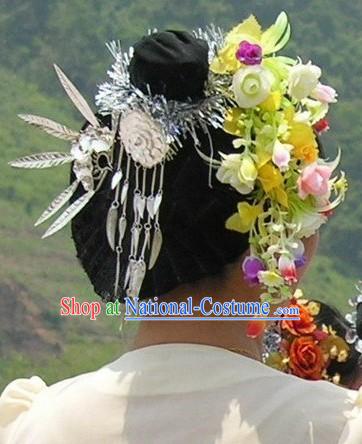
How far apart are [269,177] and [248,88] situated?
11 cm

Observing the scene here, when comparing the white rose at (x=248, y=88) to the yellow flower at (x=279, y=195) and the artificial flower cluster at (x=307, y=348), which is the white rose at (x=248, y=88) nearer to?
the yellow flower at (x=279, y=195)

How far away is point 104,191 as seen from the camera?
155 centimetres

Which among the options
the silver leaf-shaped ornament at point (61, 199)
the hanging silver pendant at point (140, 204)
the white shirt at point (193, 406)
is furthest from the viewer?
the silver leaf-shaped ornament at point (61, 199)

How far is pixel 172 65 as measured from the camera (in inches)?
58.2

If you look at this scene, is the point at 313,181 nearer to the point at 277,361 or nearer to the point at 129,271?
the point at 129,271

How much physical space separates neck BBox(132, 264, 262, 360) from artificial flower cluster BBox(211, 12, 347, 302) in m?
0.03

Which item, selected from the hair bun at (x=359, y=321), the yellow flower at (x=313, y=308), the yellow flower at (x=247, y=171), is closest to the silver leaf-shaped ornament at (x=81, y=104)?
the yellow flower at (x=247, y=171)

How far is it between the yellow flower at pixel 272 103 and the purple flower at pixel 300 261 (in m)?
0.18

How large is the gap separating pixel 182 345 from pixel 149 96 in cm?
30

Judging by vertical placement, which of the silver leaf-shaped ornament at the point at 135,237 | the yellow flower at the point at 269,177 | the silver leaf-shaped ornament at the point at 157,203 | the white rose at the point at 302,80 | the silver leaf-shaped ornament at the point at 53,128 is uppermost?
the white rose at the point at 302,80

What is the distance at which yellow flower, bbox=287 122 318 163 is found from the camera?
150 cm

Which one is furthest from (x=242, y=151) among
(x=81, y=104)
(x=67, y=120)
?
(x=67, y=120)

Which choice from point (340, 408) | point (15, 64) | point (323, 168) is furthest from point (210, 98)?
point (15, 64)

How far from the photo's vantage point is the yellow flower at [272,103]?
1512 mm
